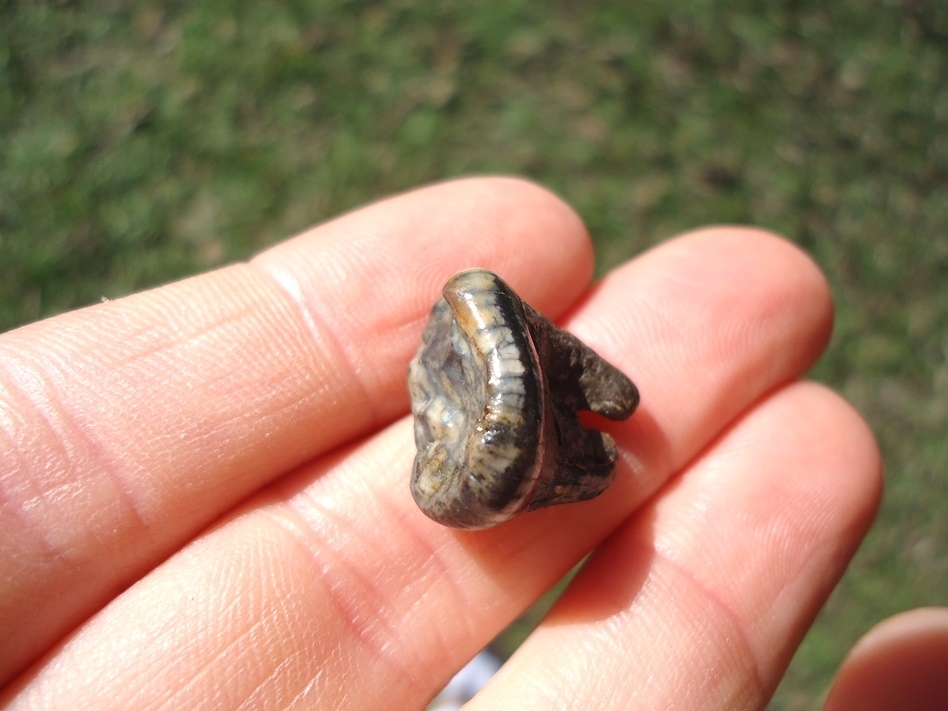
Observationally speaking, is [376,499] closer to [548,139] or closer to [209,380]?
[209,380]

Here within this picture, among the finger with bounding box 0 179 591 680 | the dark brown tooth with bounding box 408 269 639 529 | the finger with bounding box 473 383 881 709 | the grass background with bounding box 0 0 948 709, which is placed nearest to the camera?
the dark brown tooth with bounding box 408 269 639 529

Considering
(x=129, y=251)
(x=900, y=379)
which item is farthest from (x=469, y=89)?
(x=900, y=379)

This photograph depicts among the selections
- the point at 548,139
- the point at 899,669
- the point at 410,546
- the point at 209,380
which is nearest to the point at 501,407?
the point at 410,546

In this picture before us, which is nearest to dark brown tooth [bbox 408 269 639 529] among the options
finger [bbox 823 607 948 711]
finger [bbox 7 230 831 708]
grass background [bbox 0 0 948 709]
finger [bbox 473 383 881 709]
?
finger [bbox 7 230 831 708]

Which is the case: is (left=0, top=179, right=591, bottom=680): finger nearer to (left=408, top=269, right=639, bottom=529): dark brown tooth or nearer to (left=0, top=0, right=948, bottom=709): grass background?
(left=408, top=269, right=639, bottom=529): dark brown tooth

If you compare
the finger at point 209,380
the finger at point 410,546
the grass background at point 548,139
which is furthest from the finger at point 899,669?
the finger at point 209,380

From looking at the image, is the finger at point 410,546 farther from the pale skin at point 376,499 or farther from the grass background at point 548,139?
the grass background at point 548,139

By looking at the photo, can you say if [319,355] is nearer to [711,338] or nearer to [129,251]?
[711,338]
